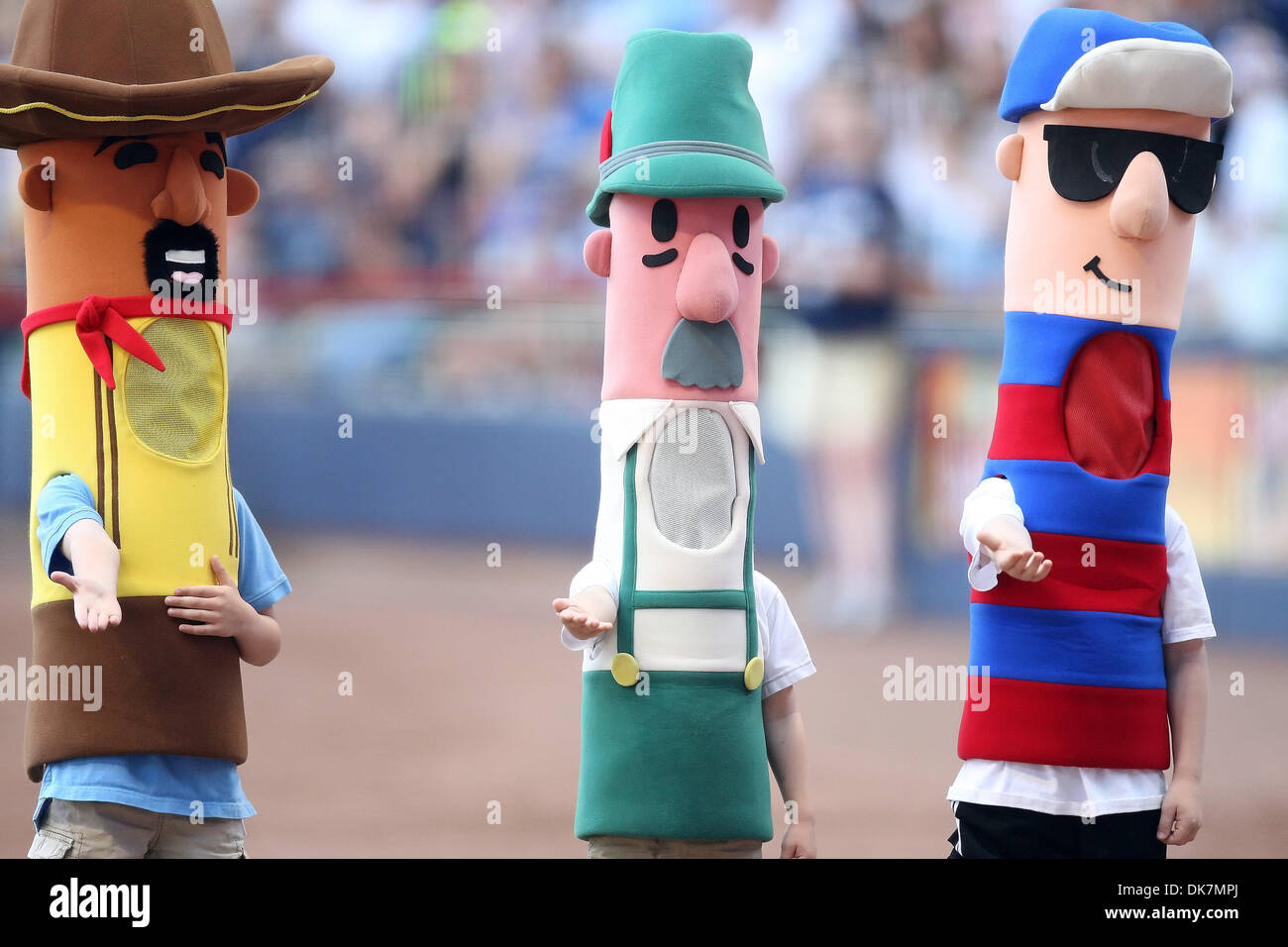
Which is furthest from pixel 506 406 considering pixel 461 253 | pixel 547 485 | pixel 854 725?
pixel 854 725

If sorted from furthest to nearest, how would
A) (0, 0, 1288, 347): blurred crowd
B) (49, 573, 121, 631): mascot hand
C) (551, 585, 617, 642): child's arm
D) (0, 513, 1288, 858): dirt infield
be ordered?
(0, 0, 1288, 347): blurred crowd
(0, 513, 1288, 858): dirt infield
(551, 585, 617, 642): child's arm
(49, 573, 121, 631): mascot hand

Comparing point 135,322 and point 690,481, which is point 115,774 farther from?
point 690,481

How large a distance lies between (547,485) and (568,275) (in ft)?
3.88

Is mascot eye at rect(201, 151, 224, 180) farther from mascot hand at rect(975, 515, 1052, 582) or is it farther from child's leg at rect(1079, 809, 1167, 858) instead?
child's leg at rect(1079, 809, 1167, 858)

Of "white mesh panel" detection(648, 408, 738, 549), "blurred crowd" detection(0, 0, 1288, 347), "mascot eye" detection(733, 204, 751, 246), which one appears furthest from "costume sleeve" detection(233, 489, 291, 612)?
"blurred crowd" detection(0, 0, 1288, 347)

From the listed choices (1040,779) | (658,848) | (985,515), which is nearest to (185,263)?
(658,848)

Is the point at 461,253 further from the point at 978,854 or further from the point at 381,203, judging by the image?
the point at 978,854

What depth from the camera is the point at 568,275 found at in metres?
8.41

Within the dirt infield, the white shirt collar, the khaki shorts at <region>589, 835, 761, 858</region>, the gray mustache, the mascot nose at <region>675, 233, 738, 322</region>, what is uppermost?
the mascot nose at <region>675, 233, 738, 322</region>

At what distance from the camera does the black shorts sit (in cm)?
286

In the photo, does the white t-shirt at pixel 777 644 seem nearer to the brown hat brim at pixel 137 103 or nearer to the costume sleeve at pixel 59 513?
the costume sleeve at pixel 59 513

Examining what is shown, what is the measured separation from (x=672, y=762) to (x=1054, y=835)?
2.38ft

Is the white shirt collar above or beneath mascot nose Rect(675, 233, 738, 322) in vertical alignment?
beneath
